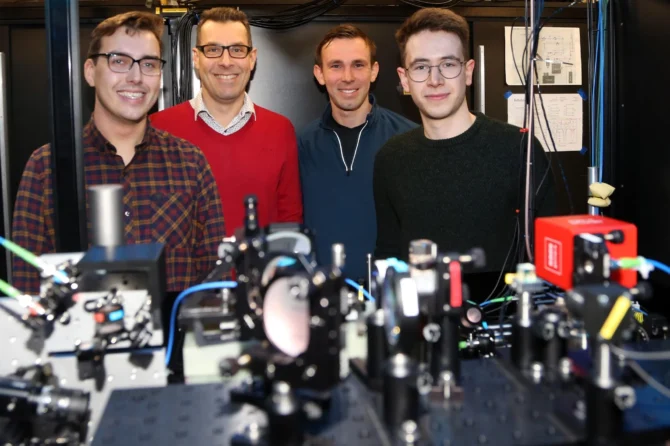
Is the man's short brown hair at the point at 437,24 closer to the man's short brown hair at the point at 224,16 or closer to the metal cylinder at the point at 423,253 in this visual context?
the man's short brown hair at the point at 224,16

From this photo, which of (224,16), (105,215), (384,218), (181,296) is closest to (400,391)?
(181,296)

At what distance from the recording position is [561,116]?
327cm

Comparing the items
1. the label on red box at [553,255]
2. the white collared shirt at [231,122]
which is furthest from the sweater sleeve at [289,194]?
the label on red box at [553,255]

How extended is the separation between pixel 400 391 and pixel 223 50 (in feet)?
6.76

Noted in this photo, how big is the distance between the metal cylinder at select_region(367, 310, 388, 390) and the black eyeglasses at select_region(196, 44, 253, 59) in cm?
186

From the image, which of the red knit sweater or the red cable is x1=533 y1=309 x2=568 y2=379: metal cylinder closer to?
the red cable

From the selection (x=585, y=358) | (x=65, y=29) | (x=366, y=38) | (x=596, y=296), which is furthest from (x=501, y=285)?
(x=366, y=38)

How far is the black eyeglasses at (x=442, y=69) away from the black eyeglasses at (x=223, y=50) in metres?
0.83

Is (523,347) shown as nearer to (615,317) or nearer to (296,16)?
(615,317)

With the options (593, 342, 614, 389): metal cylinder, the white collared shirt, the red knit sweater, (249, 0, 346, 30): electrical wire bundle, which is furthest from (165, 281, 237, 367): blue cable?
(249, 0, 346, 30): electrical wire bundle

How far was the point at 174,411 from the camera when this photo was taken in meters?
1.02

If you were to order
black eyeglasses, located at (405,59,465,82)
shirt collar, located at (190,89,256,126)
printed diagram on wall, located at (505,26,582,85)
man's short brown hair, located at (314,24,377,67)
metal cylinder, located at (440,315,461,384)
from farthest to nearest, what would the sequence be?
printed diagram on wall, located at (505,26,582,85) < man's short brown hair, located at (314,24,377,67) < shirt collar, located at (190,89,256,126) < black eyeglasses, located at (405,59,465,82) < metal cylinder, located at (440,315,461,384)

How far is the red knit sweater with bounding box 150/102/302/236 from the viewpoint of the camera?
263 cm

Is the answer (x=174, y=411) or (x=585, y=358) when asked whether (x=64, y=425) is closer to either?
(x=174, y=411)
